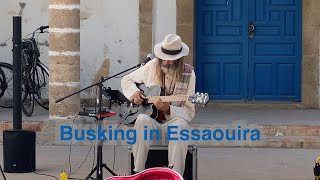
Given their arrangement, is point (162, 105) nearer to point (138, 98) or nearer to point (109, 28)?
point (138, 98)

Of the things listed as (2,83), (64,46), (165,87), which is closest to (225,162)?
(165,87)

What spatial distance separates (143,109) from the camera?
7797 millimetres

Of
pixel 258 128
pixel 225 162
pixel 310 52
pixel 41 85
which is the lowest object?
pixel 225 162

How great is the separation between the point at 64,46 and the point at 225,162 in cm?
246

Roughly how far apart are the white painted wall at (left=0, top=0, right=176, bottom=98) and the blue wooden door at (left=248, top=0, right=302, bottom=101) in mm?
1294

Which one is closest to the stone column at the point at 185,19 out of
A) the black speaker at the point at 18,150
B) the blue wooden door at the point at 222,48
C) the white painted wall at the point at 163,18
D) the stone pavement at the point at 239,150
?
the white painted wall at the point at 163,18

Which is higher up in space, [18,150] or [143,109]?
[143,109]

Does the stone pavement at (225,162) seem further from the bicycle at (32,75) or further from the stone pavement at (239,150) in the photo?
the bicycle at (32,75)

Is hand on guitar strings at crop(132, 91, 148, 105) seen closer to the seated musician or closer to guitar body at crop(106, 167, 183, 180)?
the seated musician

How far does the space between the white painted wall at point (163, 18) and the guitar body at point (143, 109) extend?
16.3ft

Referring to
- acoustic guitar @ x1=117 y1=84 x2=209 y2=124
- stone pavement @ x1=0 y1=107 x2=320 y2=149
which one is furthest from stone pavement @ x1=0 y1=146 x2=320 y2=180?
acoustic guitar @ x1=117 y1=84 x2=209 y2=124

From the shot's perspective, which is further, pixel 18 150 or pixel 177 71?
pixel 18 150

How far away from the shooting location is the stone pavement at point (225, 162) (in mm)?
9023

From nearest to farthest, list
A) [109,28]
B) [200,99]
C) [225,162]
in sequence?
1. [200,99]
2. [225,162]
3. [109,28]
